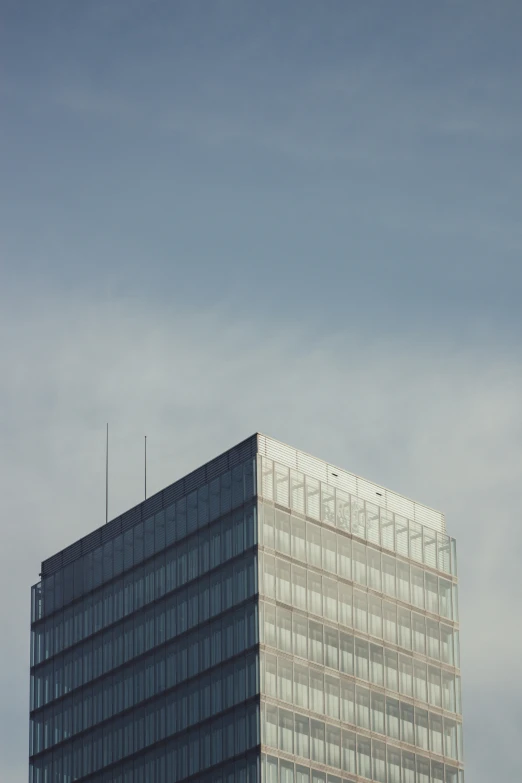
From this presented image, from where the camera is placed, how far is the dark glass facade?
171500 millimetres

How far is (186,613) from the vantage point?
179625 millimetres

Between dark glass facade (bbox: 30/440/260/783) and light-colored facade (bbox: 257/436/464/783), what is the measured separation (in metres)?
2.35

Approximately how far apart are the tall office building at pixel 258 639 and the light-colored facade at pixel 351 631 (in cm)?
18

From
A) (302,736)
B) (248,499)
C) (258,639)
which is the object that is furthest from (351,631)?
(248,499)

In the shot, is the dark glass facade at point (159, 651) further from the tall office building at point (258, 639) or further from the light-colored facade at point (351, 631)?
the light-colored facade at point (351, 631)

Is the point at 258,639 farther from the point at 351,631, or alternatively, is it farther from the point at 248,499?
the point at 351,631

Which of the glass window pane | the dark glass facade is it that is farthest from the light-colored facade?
the dark glass facade

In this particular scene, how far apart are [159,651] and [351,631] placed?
688 inches

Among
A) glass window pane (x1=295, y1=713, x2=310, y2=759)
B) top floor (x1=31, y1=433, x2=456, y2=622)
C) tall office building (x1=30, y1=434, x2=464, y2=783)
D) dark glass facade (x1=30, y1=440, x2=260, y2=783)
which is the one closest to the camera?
glass window pane (x1=295, y1=713, x2=310, y2=759)

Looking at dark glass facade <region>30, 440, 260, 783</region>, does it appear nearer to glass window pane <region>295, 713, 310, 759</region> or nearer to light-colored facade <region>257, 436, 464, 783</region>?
light-colored facade <region>257, 436, 464, 783</region>

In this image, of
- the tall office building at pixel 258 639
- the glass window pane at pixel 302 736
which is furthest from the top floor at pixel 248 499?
the glass window pane at pixel 302 736

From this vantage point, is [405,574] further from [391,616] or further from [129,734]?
[129,734]

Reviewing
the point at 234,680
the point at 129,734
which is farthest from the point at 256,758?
the point at 129,734

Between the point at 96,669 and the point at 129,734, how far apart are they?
955 centimetres
